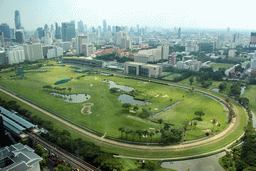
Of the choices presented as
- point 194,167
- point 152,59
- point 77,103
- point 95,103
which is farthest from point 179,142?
point 152,59

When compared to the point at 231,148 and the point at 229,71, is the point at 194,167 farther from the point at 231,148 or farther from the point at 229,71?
the point at 229,71

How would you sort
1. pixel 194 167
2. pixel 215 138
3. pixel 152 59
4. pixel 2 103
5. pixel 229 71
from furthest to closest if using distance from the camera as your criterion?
pixel 152 59 → pixel 229 71 → pixel 2 103 → pixel 215 138 → pixel 194 167

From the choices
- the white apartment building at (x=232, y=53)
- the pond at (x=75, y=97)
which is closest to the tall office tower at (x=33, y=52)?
the pond at (x=75, y=97)

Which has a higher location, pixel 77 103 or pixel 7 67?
pixel 7 67

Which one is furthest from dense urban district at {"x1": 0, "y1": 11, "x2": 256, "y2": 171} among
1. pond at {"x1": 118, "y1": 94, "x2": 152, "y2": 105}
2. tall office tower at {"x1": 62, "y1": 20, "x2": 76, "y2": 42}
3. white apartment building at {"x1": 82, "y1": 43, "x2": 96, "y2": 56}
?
tall office tower at {"x1": 62, "y1": 20, "x2": 76, "y2": 42}

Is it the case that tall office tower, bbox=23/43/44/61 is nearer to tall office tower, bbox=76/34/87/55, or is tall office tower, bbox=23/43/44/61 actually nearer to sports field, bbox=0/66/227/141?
tall office tower, bbox=76/34/87/55

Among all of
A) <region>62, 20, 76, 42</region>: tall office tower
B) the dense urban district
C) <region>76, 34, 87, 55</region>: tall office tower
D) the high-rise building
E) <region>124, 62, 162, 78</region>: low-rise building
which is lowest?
the dense urban district
